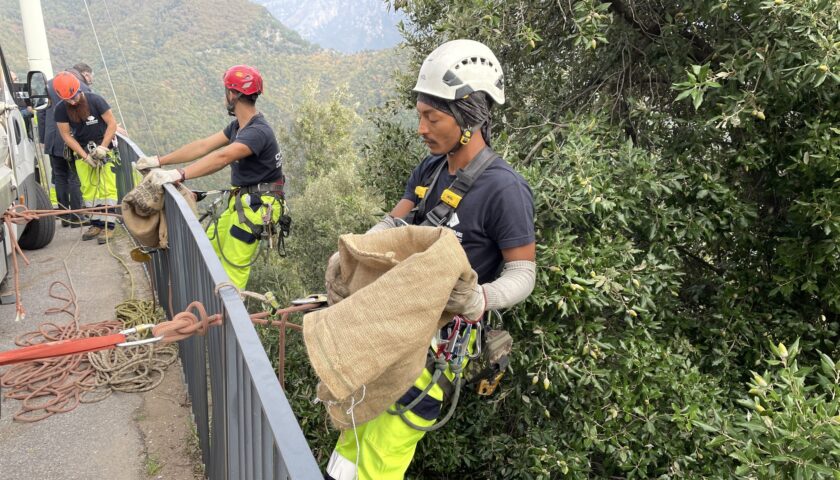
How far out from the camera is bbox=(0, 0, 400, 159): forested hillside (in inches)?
3078

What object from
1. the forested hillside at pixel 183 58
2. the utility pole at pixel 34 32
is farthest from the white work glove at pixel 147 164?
the forested hillside at pixel 183 58

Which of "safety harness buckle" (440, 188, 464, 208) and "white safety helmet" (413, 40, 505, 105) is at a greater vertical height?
"white safety helmet" (413, 40, 505, 105)

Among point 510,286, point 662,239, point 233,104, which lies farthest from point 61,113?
point 510,286

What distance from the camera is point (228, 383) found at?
2447mm

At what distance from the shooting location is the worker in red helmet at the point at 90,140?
7.32 meters

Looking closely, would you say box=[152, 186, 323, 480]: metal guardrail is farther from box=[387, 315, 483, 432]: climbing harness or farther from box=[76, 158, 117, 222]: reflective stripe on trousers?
box=[76, 158, 117, 222]: reflective stripe on trousers

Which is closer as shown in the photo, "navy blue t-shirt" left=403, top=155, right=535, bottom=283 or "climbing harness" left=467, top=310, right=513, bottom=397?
"navy blue t-shirt" left=403, top=155, right=535, bottom=283

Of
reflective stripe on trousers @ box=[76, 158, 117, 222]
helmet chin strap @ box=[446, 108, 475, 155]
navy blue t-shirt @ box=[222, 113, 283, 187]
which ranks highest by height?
helmet chin strap @ box=[446, 108, 475, 155]

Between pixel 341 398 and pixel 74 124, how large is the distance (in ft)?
23.3

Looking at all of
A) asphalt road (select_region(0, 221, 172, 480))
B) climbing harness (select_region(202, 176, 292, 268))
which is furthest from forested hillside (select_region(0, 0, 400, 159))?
climbing harness (select_region(202, 176, 292, 268))

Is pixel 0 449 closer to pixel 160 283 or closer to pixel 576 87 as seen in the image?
pixel 160 283

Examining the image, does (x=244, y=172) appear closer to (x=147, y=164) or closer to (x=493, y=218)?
(x=147, y=164)

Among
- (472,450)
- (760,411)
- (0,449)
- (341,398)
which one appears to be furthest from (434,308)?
(472,450)

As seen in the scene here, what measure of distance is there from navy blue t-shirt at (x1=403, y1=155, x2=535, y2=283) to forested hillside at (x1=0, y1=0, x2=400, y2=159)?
71.2 m
